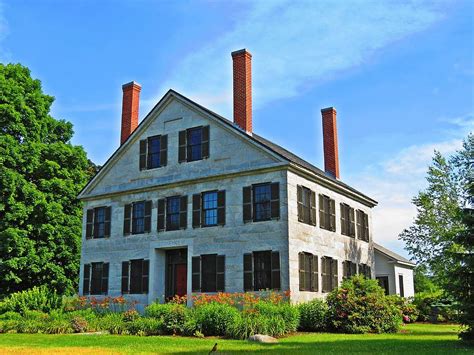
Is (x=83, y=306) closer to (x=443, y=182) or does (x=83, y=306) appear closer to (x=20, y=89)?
(x=20, y=89)

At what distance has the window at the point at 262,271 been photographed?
20.7 metres

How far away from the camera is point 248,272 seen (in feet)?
69.9

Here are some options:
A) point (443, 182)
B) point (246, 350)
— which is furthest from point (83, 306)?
point (443, 182)

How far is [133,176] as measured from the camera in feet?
86.1

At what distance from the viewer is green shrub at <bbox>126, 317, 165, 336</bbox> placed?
1845 centimetres

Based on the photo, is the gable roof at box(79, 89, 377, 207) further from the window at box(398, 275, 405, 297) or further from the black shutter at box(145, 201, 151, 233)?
the window at box(398, 275, 405, 297)

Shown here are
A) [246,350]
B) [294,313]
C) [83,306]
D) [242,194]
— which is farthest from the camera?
[83,306]

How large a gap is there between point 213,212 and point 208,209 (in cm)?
31

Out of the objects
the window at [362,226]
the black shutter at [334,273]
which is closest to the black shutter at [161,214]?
the black shutter at [334,273]

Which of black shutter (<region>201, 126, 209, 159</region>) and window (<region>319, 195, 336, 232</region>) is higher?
black shutter (<region>201, 126, 209, 159</region>)

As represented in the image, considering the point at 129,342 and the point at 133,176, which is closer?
the point at 129,342

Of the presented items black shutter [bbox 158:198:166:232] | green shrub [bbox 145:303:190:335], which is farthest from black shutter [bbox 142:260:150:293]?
green shrub [bbox 145:303:190:335]

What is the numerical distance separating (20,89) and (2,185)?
588 centimetres

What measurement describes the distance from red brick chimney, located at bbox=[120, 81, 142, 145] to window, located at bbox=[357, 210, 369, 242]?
1263cm
